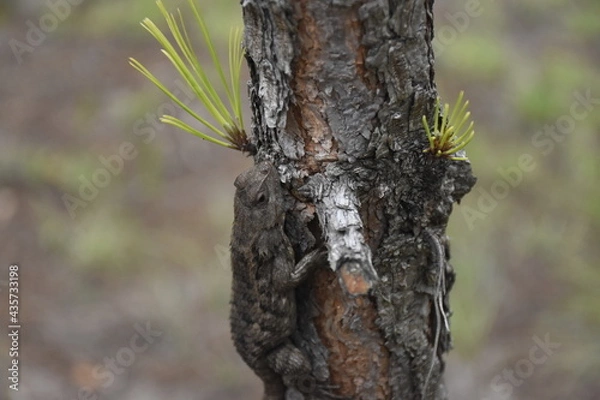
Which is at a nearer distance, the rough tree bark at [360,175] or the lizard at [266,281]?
the rough tree bark at [360,175]

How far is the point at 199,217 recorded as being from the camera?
18.8 feet

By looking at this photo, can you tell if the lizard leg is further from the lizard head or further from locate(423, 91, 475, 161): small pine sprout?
locate(423, 91, 475, 161): small pine sprout

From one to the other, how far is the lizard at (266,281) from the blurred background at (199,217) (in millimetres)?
2362

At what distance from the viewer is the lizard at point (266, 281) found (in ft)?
6.68

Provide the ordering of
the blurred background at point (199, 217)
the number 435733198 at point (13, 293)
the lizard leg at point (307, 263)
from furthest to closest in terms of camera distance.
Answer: the number 435733198 at point (13, 293) → the blurred background at point (199, 217) → the lizard leg at point (307, 263)

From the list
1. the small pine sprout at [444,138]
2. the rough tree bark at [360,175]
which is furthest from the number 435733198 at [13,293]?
the small pine sprout at [444,138]

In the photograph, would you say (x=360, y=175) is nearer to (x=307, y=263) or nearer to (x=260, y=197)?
(x=307, y=263)

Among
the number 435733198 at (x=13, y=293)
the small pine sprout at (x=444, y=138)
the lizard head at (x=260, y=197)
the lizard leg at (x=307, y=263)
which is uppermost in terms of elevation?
the number 435733198 at (x=13, y=293)

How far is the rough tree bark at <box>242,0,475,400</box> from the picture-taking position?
1.67 metres

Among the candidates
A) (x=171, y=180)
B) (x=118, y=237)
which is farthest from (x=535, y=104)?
(x=118, y=237)

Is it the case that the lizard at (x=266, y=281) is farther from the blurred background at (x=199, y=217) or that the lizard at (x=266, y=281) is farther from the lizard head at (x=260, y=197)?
the blurred background at (x=199, y=217)

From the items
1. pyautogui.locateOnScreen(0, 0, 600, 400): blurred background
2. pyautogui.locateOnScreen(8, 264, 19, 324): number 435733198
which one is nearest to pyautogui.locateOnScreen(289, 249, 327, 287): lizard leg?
pyautogui.locateOnScreen(0, 0, 600, 400): blurred background

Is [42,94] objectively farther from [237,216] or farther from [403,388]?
[403,388]

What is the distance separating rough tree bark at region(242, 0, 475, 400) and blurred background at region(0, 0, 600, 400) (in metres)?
2.65
